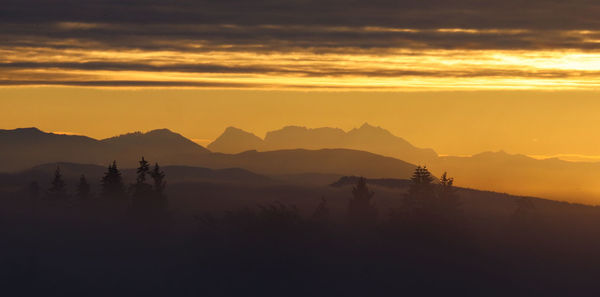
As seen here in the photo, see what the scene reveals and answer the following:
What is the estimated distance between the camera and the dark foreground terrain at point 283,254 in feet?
205

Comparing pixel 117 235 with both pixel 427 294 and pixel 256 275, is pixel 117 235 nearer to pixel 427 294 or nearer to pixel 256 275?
pixel 256 275

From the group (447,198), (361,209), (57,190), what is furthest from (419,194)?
(57,190)

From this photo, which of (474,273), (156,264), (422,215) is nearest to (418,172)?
(422,215)

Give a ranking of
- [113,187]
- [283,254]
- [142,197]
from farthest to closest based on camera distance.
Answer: [113,187] → [142,197] → [283,254]

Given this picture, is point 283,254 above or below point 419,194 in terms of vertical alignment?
below

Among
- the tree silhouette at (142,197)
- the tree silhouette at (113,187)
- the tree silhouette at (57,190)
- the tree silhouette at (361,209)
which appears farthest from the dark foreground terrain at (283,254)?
the tree silhouette at (57,190)

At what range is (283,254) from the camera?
70.1 m

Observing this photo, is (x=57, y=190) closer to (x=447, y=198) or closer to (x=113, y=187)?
(x=113, y=187)

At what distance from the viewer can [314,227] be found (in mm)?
80688

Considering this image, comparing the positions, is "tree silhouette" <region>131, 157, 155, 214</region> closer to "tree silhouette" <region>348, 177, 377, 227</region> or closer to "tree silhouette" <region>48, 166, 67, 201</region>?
"tree silhouette" <region>48, 166, 67, 201</region>

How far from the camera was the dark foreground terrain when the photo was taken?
6238cm

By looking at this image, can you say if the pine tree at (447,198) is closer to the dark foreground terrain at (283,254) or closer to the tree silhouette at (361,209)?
the dark foreground terrain at (283,254)

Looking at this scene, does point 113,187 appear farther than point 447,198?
Yes

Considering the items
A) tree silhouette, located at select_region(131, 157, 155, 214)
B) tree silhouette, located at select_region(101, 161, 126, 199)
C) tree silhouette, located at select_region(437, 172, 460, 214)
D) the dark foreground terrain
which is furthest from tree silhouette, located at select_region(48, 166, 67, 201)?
tree silhouette, located at select_region(437, 172, 460, 214)
